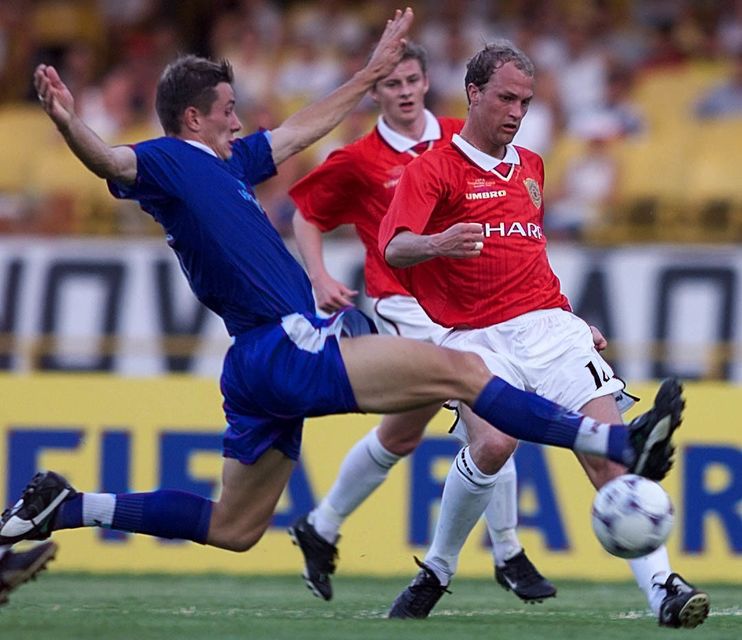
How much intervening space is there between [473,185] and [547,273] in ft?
1.63

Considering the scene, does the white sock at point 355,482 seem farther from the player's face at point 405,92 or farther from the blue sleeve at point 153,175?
the blue sleeve at point 153,175

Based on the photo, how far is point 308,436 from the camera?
10172mm

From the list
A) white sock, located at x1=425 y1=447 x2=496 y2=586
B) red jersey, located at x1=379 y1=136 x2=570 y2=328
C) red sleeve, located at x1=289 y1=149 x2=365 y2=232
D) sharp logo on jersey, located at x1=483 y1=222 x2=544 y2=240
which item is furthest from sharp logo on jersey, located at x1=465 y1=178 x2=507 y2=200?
red sleeve, located at x1=289 y1=149 x2=365 y2=232

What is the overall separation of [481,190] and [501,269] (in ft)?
1.07

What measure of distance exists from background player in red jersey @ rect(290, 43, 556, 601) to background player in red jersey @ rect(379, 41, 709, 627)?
3.20 ft

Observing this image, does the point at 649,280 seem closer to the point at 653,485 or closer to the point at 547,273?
the point at 547,273

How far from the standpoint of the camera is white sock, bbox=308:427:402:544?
26.0ft

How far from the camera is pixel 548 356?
6.39 meters

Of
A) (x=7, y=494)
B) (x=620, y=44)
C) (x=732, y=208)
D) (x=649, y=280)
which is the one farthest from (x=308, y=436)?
(x=620, y=44)

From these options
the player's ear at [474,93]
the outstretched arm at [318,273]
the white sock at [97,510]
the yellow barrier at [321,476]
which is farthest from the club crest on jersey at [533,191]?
the yellow barrier at [321,476]

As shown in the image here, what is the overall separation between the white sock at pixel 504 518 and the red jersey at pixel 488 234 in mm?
1094

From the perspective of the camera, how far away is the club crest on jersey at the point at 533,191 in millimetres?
6594

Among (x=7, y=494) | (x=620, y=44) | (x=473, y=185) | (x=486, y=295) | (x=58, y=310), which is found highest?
(x=620, y=44)

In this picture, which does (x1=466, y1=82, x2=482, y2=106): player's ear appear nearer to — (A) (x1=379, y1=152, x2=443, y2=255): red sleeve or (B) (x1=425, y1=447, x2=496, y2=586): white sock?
(A) (x1=379, y1=152, x2=443, y2=255): red sleeve
